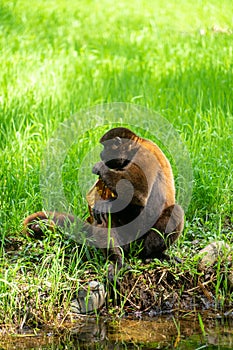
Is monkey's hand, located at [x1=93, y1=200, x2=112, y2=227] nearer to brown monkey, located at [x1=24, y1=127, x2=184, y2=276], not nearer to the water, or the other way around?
brown monkey, located at [x1=24, y1=127, x2=184, y2=276]

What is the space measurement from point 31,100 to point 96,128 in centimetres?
115

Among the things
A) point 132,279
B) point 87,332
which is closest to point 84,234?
point 132,279

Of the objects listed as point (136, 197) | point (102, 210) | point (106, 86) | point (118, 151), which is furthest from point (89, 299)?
point (106, 86)

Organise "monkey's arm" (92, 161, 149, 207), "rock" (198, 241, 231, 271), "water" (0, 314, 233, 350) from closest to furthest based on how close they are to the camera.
A: "water" (0, 314, 233, 350), "monkey's arm" (92, 161, 149, 207), "rock" (198, 241, 231, 271)

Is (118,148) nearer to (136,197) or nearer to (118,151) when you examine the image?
(118,151)

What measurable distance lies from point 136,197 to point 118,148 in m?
0.31

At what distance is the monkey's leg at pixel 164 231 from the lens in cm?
436

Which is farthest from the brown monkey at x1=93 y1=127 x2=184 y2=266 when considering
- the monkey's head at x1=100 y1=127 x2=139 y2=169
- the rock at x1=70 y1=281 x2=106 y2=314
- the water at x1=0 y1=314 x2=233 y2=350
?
the water at x1=0 y1=314 x2=233 y2=350

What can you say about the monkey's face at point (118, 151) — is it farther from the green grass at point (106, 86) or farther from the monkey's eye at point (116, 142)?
the green grass at point (106, 86)

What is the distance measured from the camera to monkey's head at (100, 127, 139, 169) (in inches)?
162

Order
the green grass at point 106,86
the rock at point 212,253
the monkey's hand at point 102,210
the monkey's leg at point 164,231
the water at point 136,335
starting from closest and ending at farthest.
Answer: the water at point 136,335 < the monkey's hand at point 102,210 < the monkey's leg at point 164,231 < the rock at point 212,253 < the green grass at point 106,86

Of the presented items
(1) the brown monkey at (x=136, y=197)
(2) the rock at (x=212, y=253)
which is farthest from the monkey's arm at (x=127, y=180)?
(2) the rock at (x=212, y=253)

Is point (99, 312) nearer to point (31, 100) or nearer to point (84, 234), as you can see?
point (84, 234)

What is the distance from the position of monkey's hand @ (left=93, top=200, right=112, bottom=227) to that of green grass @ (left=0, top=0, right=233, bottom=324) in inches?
13.3
